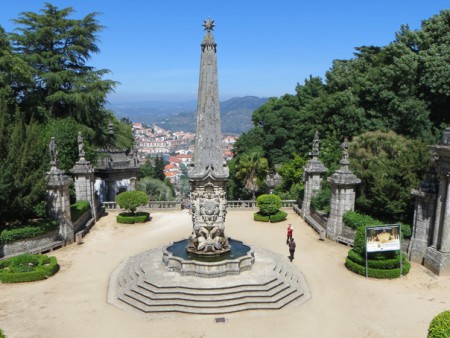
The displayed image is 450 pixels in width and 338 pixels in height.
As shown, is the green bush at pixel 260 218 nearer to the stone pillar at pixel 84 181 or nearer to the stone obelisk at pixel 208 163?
the stone obelisk at pixel 208 163

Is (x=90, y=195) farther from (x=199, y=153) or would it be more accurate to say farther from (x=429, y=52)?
(x=429, y=52)

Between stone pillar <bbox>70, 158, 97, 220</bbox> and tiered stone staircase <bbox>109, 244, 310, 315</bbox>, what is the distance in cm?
1299

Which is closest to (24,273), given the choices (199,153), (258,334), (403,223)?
(199,153)

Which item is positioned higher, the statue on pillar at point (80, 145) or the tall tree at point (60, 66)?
the tall tree at point (60, 66)

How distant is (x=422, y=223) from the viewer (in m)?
21.0

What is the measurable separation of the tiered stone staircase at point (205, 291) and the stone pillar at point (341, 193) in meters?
7.56

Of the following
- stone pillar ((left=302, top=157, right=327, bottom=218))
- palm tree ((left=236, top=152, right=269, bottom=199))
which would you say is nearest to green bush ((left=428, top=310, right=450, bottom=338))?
stone pillar ((left=302, top=157, right=327, bottom=218))

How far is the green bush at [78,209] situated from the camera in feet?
87.0

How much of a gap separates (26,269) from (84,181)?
12.2 m

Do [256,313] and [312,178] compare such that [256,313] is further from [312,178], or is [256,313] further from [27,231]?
[312,178]

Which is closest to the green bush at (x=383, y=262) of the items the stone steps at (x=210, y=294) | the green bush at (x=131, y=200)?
the stone steps at (x=210, y=294)

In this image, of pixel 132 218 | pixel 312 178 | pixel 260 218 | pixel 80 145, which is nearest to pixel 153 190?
pixel 132 218

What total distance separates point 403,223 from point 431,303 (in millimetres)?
7063

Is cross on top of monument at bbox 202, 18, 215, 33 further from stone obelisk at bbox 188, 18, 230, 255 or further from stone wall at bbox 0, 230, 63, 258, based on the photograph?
stone wall at bbox 0, 230, 63, 258
